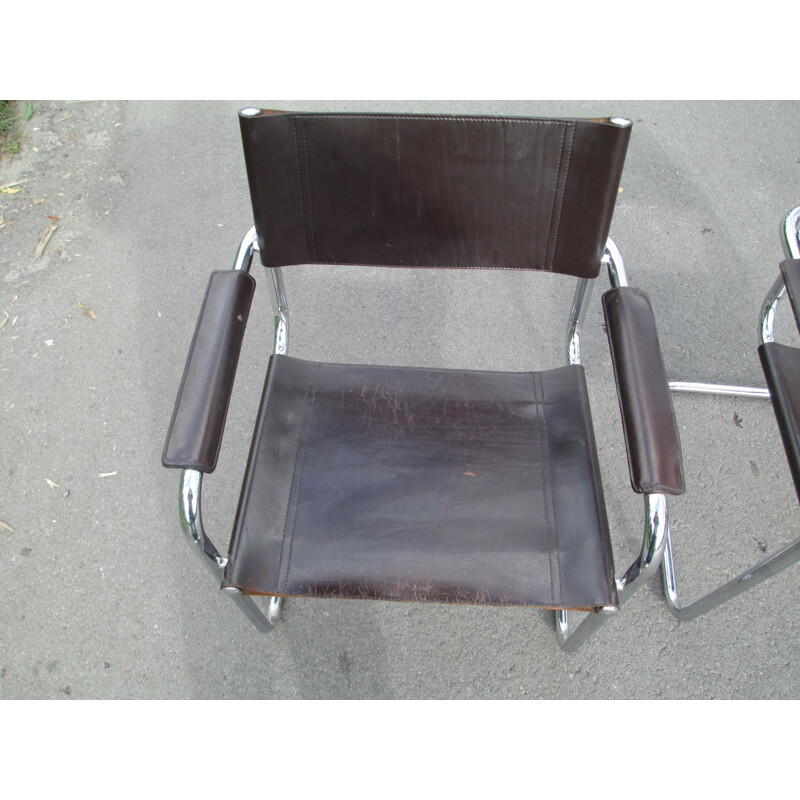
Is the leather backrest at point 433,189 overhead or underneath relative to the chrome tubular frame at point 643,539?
overhead

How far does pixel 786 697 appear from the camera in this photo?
132 cm

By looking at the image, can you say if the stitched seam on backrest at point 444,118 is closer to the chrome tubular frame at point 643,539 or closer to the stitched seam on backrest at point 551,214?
the stitched seam on backrest at point 551,214

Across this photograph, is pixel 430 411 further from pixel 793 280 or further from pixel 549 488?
pixel 793 280

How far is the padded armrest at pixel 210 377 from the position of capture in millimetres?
884

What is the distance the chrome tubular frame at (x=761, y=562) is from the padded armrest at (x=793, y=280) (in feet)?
0.16

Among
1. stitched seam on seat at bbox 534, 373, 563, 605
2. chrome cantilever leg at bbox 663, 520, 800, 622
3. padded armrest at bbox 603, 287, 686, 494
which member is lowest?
chrome cantilever leg at bbox 663, 520, 800, 622

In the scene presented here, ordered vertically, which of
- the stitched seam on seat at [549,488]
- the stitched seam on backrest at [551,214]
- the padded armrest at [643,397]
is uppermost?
the stitched seam on backrest at [551,214]

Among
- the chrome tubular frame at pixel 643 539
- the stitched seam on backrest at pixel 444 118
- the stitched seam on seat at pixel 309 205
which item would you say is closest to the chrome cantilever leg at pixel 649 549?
the chrome tubular frame at pixel 643 539

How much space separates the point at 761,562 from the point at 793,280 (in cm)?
57

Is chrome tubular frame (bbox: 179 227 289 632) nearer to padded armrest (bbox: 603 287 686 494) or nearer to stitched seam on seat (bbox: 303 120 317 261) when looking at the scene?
stitched seam on seat (bbox: 303 120 317 261)

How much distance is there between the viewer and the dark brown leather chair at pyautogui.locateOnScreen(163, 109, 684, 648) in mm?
949

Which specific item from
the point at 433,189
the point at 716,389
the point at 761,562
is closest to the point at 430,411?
the point at 433,189

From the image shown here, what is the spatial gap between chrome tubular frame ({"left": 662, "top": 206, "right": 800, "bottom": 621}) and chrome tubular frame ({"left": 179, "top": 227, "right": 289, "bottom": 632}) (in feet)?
2.96

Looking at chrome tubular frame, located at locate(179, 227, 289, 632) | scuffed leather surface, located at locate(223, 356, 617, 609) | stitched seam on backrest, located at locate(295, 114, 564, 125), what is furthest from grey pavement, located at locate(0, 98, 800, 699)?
stitched seam on backrest, located at locate(295, 114, 564, 125)
